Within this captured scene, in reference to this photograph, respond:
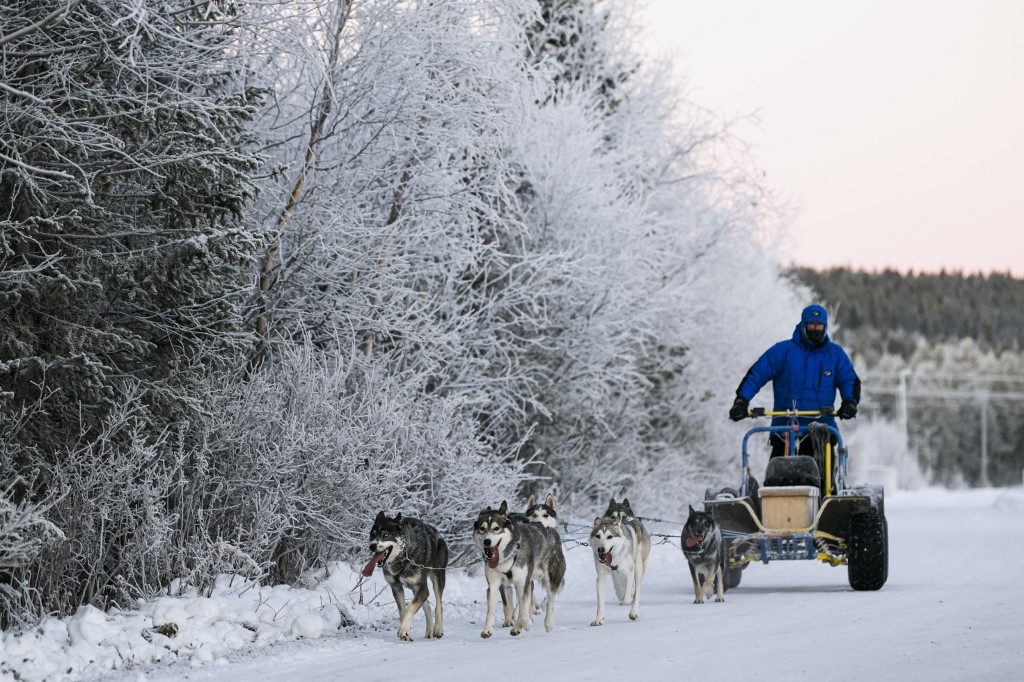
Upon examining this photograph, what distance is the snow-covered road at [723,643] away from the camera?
8.47 meters

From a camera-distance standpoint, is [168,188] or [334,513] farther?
[334,513]

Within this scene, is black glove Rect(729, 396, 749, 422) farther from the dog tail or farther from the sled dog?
the dog tail

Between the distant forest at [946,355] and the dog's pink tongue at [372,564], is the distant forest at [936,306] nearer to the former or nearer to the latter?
the distant forest at [946,355]

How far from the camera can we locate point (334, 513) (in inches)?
495

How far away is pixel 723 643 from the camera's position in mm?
9625

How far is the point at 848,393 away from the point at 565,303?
22.6ft

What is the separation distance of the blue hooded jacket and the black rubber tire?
55.2 inches

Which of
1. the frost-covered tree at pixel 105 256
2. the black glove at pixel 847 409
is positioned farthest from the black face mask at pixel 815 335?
the frost-covered tree at pixel 105 256

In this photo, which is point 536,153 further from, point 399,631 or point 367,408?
point 399,631

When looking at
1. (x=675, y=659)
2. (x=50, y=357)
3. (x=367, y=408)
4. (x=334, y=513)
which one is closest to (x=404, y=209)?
(x=367, y=408)

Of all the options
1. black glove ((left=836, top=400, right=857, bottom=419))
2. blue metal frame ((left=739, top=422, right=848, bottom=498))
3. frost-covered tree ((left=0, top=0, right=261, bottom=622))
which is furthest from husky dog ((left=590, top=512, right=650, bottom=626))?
frost-covered tree ((left=0, top=0, right=261, bottom=622))

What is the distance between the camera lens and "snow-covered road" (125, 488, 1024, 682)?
333 inches

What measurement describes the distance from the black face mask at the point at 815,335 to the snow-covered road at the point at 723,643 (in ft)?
8.53

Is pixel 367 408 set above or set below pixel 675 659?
above
